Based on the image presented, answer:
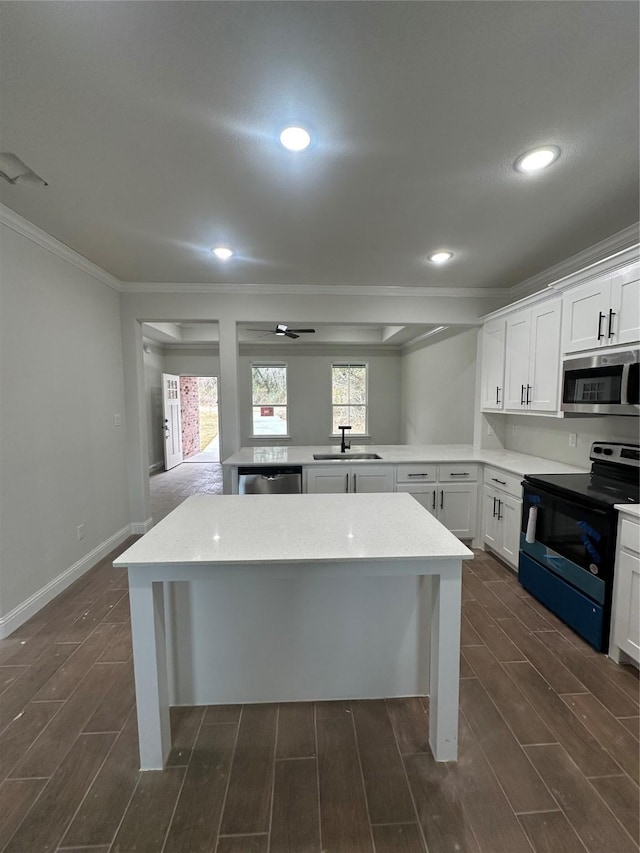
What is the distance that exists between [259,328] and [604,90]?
4.96m

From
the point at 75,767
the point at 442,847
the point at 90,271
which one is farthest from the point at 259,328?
the point at 442,847

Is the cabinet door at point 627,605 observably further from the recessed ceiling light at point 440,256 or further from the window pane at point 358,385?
the window pane at point 358,385

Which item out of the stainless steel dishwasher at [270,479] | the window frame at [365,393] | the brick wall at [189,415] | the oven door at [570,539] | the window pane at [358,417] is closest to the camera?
the oven door at [570,539]

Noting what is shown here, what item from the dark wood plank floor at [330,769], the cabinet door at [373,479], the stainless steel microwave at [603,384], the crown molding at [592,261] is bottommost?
the dark wood plank floor at [330,769]

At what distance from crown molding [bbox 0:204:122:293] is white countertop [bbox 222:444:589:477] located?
2043 millimetres

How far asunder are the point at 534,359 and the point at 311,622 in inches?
105

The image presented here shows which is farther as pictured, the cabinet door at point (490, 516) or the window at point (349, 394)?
the window at point (349, 394)

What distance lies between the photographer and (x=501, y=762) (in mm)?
1414

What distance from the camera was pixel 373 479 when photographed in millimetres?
3496

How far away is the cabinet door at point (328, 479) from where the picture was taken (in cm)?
346

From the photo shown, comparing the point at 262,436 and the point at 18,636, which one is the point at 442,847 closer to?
the point at 18,636

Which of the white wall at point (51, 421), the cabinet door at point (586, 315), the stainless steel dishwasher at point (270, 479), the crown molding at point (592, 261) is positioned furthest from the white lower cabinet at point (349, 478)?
the crown molding at point (592, 261)

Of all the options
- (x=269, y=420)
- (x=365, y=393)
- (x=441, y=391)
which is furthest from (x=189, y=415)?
(x=441, y=391)

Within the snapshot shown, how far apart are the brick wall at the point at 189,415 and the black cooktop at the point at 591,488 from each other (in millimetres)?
7571
